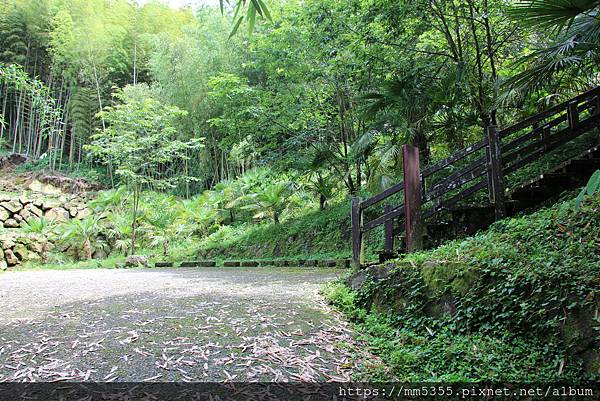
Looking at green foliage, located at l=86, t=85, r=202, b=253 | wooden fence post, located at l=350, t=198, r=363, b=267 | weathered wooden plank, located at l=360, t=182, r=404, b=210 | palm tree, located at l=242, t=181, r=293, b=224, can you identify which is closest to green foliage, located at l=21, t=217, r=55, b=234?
green foliage, located at l=86, t=85, r=202, b=253

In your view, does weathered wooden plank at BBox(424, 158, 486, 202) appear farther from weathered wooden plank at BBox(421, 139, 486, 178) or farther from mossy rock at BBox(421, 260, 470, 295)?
mossy rock at BBox(421, 260, 470, 295)

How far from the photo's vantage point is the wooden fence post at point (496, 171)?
4062 millimetres

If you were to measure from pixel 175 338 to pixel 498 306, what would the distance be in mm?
2293

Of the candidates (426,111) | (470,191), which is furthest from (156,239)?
(470,191)

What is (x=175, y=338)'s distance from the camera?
2.76 metres

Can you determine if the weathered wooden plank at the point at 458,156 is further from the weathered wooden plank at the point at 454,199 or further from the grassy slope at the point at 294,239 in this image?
the grassy slope at the point at 294,239

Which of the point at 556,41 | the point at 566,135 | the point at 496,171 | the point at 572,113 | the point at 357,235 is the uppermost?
the point at 556,41

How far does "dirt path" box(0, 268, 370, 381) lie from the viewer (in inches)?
88.7

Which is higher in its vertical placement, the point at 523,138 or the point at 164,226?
the point at 523,138

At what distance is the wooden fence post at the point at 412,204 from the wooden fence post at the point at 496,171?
32.6 inches

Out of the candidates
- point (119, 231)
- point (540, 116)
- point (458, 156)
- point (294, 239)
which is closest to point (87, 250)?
point (119, 231)

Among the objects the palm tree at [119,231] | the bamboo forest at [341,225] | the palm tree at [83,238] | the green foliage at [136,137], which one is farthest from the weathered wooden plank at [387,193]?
the palm tree at [83,238]

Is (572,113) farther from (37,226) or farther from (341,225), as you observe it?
(37,226)

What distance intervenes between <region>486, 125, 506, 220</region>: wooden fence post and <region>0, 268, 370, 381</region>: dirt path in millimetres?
2242
